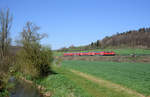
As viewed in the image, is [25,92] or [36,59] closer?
[25,92]

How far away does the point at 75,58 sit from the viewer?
2023 inches

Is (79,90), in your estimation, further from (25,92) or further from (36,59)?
(36,59)

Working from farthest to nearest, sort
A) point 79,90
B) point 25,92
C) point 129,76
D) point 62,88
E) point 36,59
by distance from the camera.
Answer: point 36,59, point 129,76, point 25,92, point 62,88, point 79,90

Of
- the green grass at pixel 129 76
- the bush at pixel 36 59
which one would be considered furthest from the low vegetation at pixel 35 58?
the green grass at pixel 129 76

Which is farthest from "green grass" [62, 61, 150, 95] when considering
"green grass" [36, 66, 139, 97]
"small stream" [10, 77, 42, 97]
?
"small stream" [10, 77, 42, 97]

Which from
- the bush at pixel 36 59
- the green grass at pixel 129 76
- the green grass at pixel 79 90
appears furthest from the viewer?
the bush at pixel 36 59

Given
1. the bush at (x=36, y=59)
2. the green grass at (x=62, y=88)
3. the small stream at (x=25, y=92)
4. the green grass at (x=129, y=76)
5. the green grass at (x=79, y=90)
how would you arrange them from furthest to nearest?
the bush at (x=36, y=59) → the small stream at (x=25, y=92) → the green grass at (x=129, y=76) → the green grass at (x=62, y=88) → the green grass at (x=79, y=90)

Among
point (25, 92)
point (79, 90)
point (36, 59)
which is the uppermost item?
point (36, 59)

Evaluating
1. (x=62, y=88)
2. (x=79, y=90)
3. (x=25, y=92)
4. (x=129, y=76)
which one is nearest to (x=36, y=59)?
(x=25, y=92)

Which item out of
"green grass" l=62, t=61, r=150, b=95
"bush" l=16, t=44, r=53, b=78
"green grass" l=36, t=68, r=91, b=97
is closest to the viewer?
"green grass" l=36, t=68, r=91, b=97

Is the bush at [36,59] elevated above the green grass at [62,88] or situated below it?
above

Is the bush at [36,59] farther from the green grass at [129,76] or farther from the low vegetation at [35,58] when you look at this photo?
the green grass at [129,76]

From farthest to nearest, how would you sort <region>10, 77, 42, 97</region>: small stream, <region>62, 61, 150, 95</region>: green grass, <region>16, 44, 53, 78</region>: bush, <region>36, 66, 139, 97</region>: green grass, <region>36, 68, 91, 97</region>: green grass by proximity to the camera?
<region>16, 44, 53, 78</region>: bush < <region>10, 77, 42, 97</region>: small stream < <region>62, 61, 150, 95</region>: green grass < <region>36, 68, 91, 97</region>: green grass < <region>36, 66, 139, 97</region>: green grass

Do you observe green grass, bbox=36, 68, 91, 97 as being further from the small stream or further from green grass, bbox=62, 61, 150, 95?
green grass, bbox=62, 61, 150, 95
